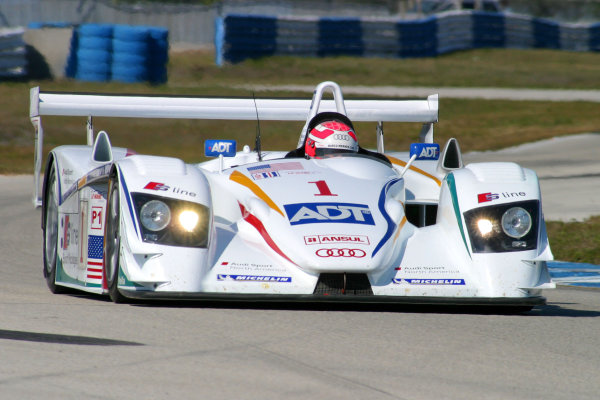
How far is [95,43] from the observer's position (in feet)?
79.6

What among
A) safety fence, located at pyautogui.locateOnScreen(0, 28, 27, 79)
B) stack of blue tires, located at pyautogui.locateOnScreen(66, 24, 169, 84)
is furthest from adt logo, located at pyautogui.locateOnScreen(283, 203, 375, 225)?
safety fence, located at pyautogui.locateOnScreen(0, 28, 27, 79)

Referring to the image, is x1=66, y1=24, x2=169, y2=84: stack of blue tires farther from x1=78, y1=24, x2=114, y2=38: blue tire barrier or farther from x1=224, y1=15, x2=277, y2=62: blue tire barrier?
x1=224, y1=15, x2=277, y2=62: blue tire barrier

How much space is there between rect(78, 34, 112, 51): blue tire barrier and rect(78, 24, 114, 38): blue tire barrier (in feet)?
0.29

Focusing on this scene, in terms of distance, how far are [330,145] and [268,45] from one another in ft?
78.4

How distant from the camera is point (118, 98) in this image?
26.2ft

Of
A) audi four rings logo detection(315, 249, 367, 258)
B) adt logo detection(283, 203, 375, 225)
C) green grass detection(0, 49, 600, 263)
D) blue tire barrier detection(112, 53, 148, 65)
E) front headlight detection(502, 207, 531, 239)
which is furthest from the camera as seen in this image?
blue tire barrier detection(112, 53, 148, 65)

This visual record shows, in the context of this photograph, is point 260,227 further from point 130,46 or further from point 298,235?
point 130,46

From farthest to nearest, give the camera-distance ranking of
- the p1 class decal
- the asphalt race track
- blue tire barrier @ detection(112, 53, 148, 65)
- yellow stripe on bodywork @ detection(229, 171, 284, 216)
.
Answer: blue tire barrier @ detection(112, 53, 148, 65)
the p1 class decal
yellow stripe on bodywork @ detection(229, 171, 284, 216)
the asphalt race track

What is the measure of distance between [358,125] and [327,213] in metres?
17.0

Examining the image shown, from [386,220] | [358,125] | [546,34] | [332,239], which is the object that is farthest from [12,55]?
[546,34]

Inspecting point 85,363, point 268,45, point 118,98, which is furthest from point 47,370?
point 268,45

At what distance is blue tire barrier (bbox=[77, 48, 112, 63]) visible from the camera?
938 inches

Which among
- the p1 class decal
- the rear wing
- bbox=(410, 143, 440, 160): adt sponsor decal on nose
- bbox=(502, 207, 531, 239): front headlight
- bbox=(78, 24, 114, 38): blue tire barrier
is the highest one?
bbox=(78, 24, 114, 38): blue tire barrier

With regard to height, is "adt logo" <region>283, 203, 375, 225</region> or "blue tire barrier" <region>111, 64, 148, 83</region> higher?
"adt logo" <region>283, 203, 375, 225</region>
